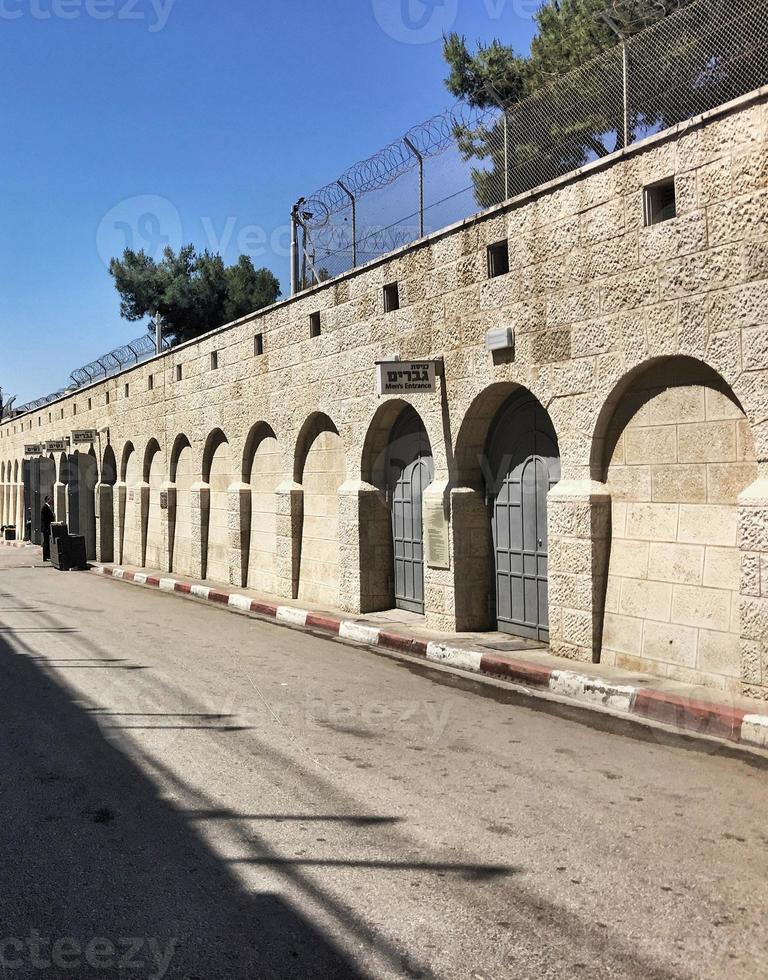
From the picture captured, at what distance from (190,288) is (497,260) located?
34.5 meters

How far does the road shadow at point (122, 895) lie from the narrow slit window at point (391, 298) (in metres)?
7.54

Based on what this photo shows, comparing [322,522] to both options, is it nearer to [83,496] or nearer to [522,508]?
[522,508]

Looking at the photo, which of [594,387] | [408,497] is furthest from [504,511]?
[594,387]

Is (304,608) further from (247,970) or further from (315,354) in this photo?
(247,970)

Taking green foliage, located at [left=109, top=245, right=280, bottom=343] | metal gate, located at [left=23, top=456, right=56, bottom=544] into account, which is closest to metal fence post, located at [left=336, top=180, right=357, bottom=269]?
metal gate, located at [left=23, top=456, right=56, bottom=544]

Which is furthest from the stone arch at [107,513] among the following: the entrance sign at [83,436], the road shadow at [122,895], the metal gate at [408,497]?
the road shadow at [122,895]

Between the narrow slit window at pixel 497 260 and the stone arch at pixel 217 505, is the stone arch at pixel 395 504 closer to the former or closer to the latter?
the narrow slit window at pixel 497 260

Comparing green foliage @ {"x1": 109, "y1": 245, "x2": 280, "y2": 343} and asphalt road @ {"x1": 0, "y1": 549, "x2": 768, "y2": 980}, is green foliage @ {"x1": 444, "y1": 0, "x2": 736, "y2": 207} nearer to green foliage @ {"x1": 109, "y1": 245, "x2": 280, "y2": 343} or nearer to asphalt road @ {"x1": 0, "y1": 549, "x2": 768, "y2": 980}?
asphalt road @ {"x1": 0, "y1": 549, "x2": 768, "y2": 980}

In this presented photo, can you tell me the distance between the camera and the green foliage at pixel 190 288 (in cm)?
4238

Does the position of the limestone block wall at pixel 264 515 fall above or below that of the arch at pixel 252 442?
below

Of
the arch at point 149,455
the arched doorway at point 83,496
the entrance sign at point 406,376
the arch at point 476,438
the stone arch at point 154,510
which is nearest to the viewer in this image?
the arch at point 476,438

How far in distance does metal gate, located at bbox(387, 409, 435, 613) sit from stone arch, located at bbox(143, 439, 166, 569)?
10.7 meters

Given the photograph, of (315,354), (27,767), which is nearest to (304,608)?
(315,354)

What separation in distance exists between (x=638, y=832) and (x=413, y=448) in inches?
319
